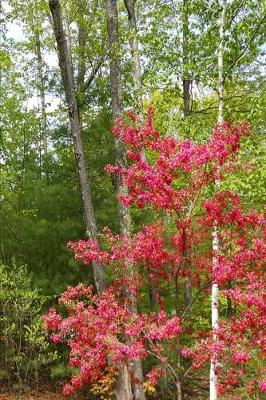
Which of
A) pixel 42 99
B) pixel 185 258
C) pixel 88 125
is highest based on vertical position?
pixel 42 99

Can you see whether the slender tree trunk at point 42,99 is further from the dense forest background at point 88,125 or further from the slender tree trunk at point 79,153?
the slender tree trunk at point 79,153

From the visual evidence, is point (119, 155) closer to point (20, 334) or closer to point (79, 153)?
point (79, 153)

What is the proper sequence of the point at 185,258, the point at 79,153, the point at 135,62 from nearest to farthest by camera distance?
the point at 185,258
the point at 79,153
the point at 135,62

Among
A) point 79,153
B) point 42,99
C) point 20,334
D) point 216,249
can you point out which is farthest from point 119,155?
point 42,99

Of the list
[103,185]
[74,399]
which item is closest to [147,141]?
[103,185]

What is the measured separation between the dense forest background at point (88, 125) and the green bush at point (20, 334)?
0.12 ft

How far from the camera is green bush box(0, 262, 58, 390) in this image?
9.64 meters

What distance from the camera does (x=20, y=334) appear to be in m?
10.4

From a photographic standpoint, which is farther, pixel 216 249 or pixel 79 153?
pixel 79 153

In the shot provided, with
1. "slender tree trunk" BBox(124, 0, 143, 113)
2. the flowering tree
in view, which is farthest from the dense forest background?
the flowering tree

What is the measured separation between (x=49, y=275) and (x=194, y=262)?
540cm

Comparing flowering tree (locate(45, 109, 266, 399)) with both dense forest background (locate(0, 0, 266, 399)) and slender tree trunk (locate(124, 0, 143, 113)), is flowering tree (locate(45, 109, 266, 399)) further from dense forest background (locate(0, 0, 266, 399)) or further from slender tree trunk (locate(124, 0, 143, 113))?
slender tree trunk (locate(124, 0, 143, 113))

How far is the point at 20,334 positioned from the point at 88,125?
5.25 metres

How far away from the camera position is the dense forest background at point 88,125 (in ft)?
26.6
